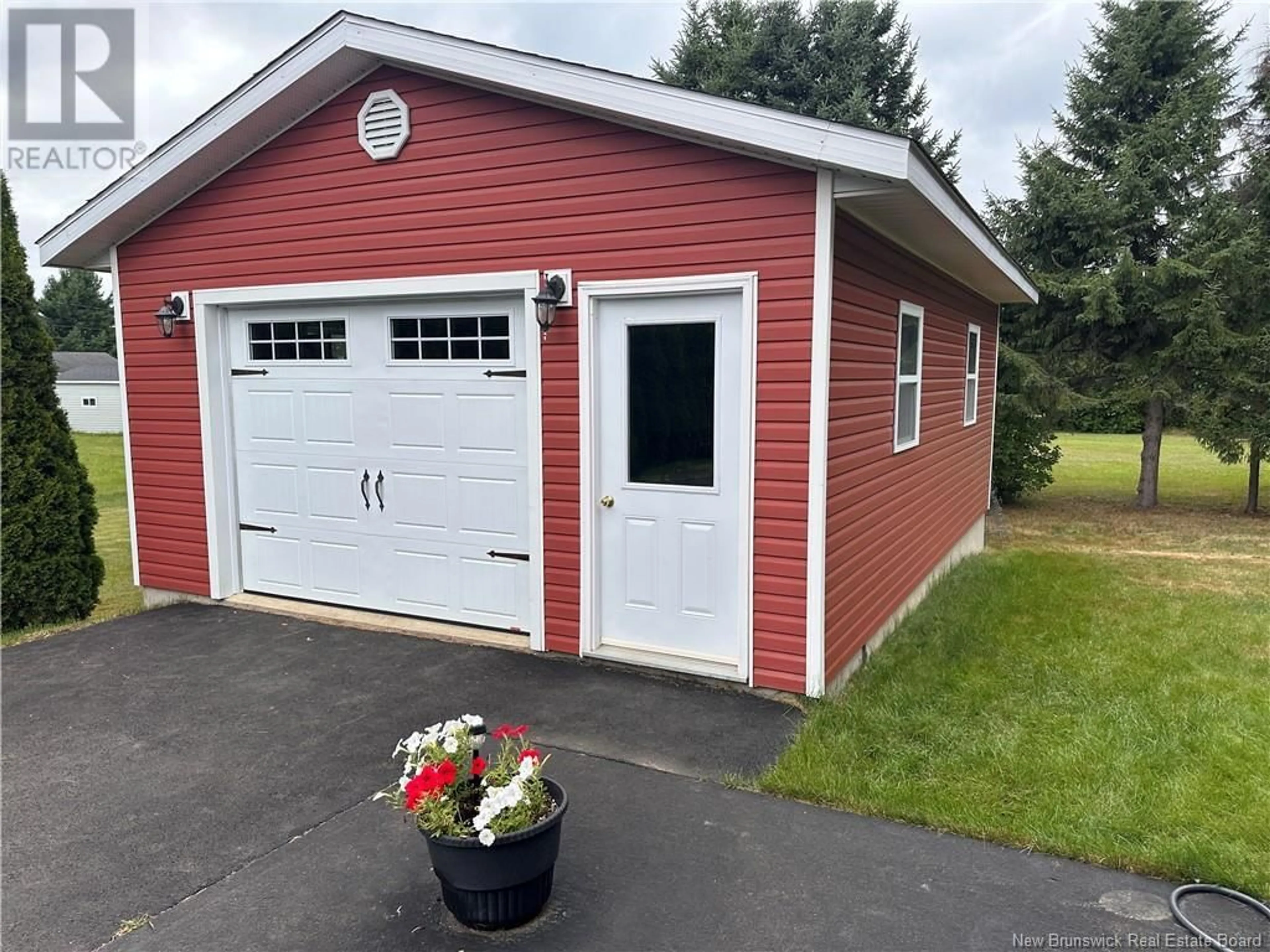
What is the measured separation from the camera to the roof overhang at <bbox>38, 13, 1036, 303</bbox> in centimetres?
377

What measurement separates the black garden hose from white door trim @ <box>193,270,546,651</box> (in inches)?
125

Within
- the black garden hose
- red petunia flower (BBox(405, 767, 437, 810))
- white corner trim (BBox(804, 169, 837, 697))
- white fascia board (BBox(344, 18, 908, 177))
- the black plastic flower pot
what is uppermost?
white fascia board (BBox(344, 18, 908, 177))

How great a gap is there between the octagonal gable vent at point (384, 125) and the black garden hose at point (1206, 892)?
501cm

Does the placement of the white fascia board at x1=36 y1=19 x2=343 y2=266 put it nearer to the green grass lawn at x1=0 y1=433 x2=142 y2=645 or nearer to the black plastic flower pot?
the green grass lawn at x1=0 y1=433 x2=142 y2=645

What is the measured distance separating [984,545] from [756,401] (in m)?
6.93

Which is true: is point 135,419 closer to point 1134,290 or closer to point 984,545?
point 984,545

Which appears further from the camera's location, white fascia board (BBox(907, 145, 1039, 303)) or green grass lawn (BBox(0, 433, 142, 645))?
green grass lawn (BBox(0, 433, 142, 645))

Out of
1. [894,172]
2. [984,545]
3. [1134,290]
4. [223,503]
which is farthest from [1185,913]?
[1134,290]

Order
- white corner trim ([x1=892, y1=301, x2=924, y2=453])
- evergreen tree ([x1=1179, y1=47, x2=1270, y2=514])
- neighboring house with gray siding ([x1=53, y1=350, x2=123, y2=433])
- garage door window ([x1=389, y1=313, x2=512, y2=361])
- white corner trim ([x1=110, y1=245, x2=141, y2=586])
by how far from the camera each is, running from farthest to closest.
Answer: neighboring house with gray siding ([x1=53, y1=350, x2=123, y2=433]) < evergreen tree ([x1=1179, y1=47, x2=1270, y2=514]) < white corner trim ([x1=110, y1=245, x2=141, y2=586]) < white corner trim ([x1=892, y1=301, x2=924, y2=453]) < garage door window ([x1=389, y1=313, x2=512, y2=361])

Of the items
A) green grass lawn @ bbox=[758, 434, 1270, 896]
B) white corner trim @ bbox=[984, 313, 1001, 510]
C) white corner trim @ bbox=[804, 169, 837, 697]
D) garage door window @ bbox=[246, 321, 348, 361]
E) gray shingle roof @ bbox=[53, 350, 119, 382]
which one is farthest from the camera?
gray shingle roof @ bbox=[53, 350, 119, 382]

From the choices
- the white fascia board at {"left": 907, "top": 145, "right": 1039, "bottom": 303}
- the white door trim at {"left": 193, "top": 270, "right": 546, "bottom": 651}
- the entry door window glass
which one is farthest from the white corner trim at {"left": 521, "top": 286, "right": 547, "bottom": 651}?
the white fascia board at {"left": 907, "top": 145, "right": 1039, "bottom": 303}

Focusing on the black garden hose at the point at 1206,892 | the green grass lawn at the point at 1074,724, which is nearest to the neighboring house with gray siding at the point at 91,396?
the green grass lawn at the point at 1074,724

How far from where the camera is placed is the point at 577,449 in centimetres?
462

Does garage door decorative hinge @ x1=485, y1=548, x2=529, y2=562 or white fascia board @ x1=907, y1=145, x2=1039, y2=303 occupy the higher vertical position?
white fascia board @ x1=907, y1=145, x2=1039, y2=303
